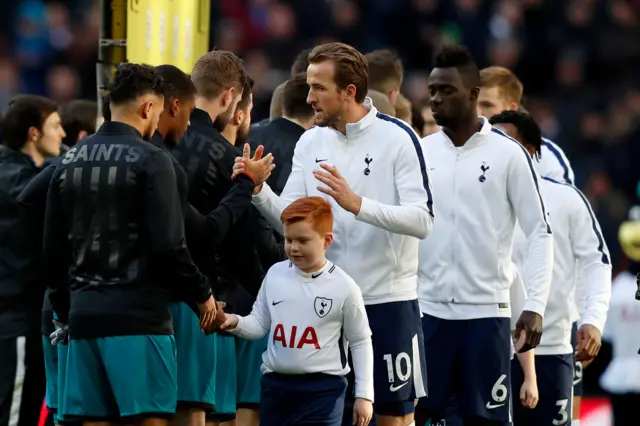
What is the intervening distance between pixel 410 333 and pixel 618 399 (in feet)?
10.8

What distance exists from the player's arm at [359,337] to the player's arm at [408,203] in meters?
0.33

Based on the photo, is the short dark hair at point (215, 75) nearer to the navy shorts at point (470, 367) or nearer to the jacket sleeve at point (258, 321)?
the jacket sleeve at point (258, 321)

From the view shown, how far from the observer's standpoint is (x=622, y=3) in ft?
64.1

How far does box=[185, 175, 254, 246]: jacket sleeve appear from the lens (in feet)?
21.2

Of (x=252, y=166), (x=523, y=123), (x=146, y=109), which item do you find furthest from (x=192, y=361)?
(x=523, y=123)

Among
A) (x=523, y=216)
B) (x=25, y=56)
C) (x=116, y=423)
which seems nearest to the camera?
(x=116, y=423)

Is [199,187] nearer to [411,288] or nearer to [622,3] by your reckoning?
[411,288]

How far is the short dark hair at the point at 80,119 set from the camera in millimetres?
9766

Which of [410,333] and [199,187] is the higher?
[199,187]

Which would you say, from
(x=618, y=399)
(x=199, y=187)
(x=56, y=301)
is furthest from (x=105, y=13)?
(x=618, y=399)

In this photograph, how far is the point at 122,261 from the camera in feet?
19.9

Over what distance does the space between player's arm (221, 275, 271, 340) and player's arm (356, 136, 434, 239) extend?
1.85 feet

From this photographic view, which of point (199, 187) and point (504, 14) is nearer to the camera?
point (199, 187)

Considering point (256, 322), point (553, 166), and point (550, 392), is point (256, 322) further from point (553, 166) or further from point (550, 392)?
point (553, 166)
